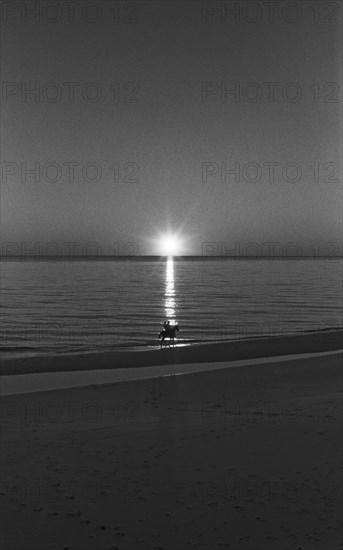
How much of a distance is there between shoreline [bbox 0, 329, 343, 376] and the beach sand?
17.1ft

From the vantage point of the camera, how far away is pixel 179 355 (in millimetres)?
20438

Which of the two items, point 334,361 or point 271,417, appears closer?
point 271,417

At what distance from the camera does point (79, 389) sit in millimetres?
13672

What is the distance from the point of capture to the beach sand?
20.4ft

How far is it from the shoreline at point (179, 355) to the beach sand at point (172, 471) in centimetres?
522

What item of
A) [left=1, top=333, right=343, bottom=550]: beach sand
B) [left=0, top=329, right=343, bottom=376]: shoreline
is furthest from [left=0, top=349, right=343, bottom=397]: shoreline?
[left=1, top=333, right=343, bottom=550]: beach sand

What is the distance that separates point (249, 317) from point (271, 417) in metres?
24.1

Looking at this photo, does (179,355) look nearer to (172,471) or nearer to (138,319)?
(172,471)

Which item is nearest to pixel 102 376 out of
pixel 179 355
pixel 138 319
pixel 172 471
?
pixel 179 355

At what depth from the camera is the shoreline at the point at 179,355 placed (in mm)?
18109

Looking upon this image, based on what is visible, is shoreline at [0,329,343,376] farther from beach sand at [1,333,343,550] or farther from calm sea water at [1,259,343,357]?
beach sand at [1,333,343,550]

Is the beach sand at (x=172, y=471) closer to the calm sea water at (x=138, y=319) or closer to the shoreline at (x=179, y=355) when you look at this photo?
the shoreline at (x=179, y=355)

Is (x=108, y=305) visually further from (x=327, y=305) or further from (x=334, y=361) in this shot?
(x=334, y=361)

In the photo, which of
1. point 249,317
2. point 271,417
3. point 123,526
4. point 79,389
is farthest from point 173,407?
point 249,317
